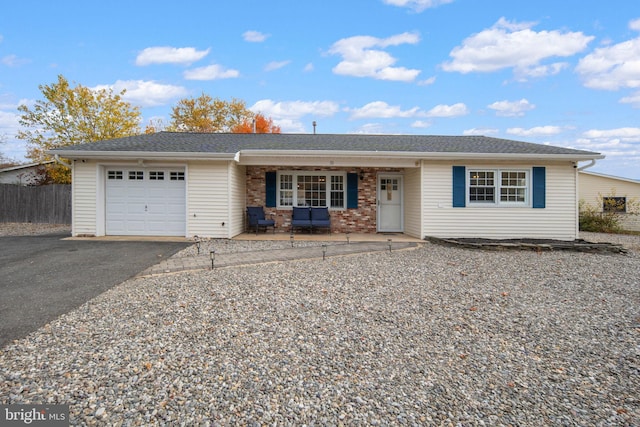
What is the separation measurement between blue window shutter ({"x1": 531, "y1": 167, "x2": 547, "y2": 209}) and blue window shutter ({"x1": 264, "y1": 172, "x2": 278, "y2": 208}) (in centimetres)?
781

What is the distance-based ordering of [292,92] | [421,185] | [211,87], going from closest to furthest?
[421,185], [292,92], [211,87]

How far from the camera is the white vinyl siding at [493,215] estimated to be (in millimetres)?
9938

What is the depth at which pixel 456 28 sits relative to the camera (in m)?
12.1

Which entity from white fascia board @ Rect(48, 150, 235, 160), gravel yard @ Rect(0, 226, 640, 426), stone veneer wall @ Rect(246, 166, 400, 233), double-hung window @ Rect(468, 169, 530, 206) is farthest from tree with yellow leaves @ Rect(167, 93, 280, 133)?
gravel yard @ Rect(0, 226, 640, 426)

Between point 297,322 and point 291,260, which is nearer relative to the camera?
point 297,322

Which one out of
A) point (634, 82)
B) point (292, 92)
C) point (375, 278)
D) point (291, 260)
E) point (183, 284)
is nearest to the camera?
point (183, 284)

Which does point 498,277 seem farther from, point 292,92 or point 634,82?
point 292,92

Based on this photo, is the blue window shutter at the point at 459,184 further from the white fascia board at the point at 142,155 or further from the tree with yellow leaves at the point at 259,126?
the tree with yellow leaves at the point at 259,126

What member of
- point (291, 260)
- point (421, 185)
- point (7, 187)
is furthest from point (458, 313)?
point (7, 187)

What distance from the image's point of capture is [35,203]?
14133mm

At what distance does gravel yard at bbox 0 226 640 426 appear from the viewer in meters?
2.08

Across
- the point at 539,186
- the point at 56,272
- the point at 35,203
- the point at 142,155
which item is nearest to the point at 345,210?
the point at 539,186

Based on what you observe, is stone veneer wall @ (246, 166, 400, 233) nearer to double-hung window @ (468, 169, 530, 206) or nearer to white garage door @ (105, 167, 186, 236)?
white garage door @ (105, 167, 186, 236)

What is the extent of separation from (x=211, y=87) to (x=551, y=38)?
22354mm
